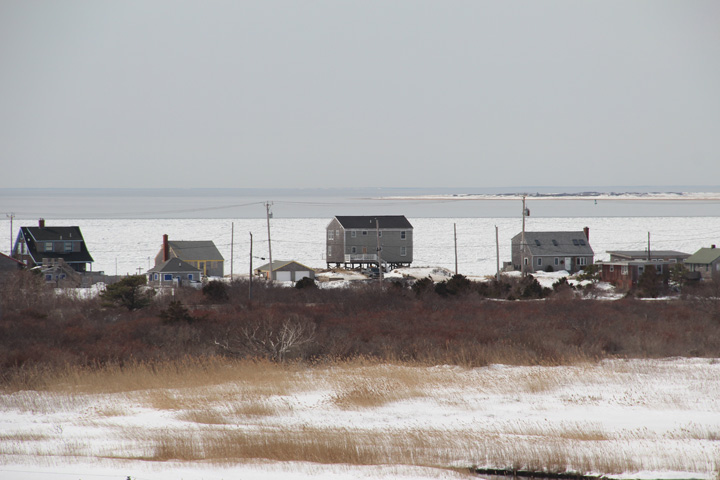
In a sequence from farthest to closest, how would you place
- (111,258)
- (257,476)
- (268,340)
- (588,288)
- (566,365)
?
(111,258), (588,288), (268,340), (566,365), (257,476)

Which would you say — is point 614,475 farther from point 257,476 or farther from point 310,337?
point 310,337

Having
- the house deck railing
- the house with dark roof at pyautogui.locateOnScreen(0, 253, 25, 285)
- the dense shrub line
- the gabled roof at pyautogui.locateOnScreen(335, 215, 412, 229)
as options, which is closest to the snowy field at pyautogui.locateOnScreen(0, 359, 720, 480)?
the dense shrub line

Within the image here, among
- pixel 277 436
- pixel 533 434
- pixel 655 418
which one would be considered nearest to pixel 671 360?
pixel 655 418

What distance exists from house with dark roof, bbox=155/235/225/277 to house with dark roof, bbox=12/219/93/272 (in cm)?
683

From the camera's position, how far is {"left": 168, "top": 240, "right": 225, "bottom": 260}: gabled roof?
224 feet

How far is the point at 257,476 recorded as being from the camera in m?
13.5

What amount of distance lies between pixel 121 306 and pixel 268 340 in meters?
15.0

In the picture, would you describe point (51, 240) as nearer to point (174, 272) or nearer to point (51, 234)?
point (51, 234)

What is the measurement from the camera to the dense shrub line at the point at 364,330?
1025 inches

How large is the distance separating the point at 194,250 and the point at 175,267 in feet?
18.2

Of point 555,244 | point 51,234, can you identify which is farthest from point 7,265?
point 555,244

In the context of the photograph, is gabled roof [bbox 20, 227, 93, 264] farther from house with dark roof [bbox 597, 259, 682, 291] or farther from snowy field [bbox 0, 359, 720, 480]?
snowy field [bbox 0, 359, 720, 480]

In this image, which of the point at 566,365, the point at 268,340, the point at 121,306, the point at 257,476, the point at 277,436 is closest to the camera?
the point at 257,476

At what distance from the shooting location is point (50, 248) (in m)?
68.4
